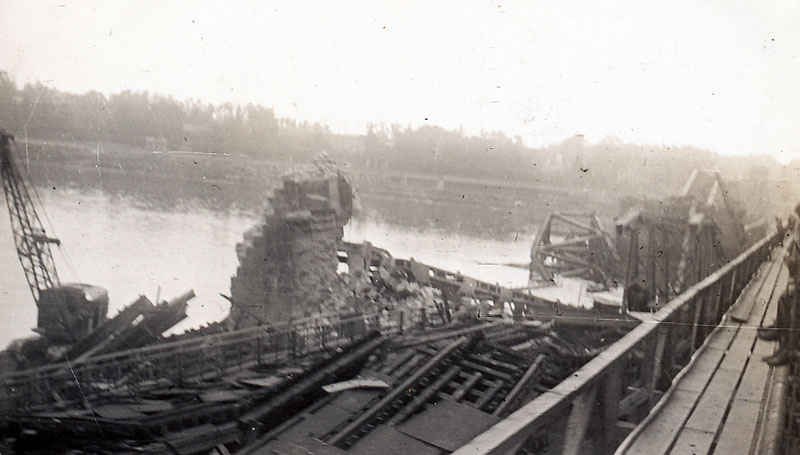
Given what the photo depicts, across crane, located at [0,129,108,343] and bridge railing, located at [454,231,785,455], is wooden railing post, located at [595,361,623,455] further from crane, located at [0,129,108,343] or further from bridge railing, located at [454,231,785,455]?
crane, located at [0,129,108,343]

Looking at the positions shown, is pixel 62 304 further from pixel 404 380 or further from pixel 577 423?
pixel 577 423

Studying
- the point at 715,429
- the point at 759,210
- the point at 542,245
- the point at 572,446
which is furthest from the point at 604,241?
the point at 572,446

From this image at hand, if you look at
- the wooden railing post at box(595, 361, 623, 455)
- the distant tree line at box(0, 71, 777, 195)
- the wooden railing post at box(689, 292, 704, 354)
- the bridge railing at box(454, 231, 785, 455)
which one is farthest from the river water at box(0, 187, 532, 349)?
the wooden railing post at box(595, 361, 623, 455)

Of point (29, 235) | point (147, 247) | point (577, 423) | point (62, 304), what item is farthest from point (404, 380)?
point (147, 247)

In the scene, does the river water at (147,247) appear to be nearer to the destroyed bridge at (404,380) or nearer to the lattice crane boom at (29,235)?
the lattice crane boom at (29,235)

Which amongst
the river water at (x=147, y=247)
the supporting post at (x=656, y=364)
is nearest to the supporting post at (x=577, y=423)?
the supporting post at (x=656, y=364)

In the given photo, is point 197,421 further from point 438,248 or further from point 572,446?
point 438,248
